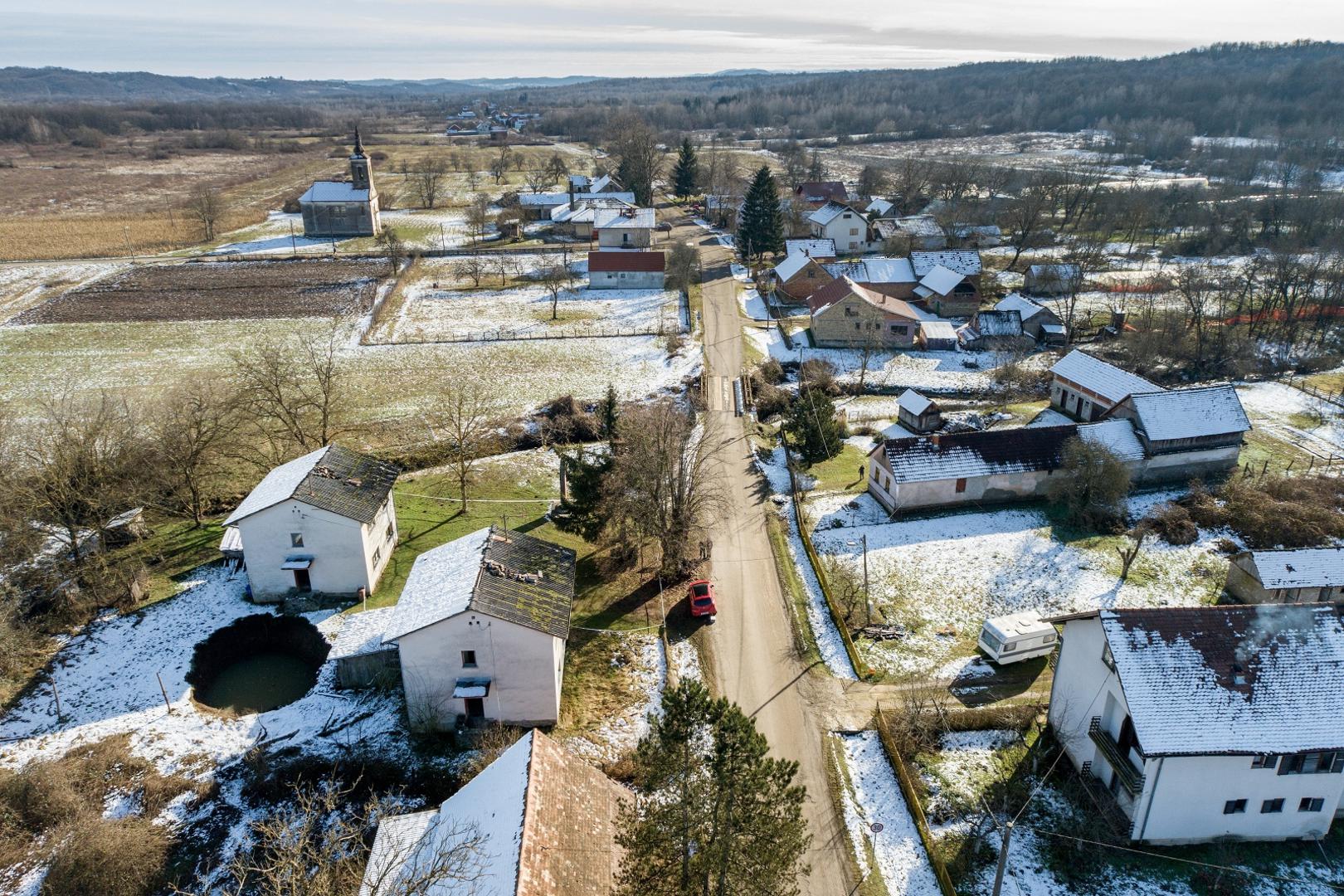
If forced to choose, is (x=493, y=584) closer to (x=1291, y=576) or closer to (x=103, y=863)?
(x=103, y=863)

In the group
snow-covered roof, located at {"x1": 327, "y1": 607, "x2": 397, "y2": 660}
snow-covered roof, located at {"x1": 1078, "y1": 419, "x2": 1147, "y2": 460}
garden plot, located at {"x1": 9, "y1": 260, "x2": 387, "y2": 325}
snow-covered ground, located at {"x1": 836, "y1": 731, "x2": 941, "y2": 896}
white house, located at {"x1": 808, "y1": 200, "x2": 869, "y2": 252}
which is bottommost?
snow-covered ground, located at {"x1": 836, "y1": 731, "x2": 941, "y2": 896}

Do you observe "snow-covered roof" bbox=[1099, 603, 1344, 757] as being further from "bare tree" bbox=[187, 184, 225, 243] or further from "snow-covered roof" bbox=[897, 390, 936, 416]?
"bare tree" bbox=[187, 184, 225, 243]

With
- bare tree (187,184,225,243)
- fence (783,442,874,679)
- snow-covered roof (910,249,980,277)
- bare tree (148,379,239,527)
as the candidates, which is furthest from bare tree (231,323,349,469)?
bare tree (187,184,225,243)

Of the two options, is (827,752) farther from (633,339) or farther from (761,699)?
(633,339)

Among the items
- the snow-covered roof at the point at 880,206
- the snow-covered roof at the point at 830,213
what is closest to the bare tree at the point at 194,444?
the snow-covered roof at the point at 830,213

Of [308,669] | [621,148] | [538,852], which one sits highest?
[621,148]

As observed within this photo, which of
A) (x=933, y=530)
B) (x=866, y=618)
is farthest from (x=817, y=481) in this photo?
(x=866, y=618)
